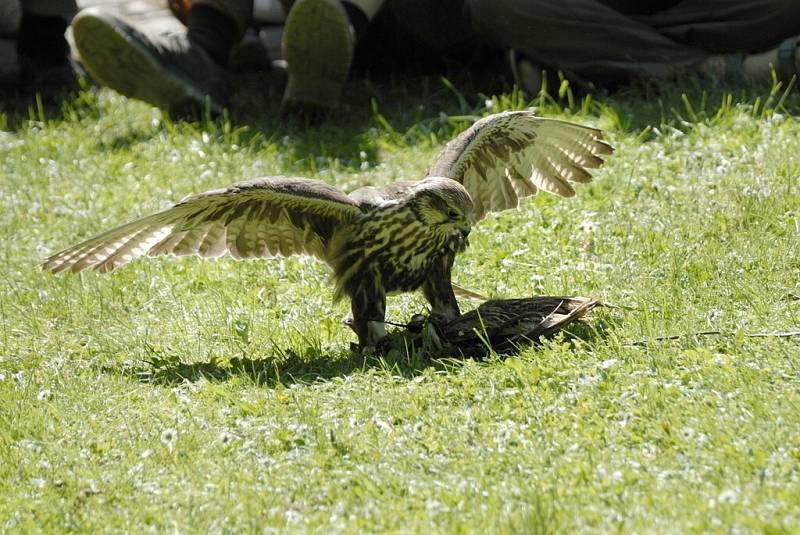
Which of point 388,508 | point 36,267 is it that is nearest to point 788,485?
point 388,508

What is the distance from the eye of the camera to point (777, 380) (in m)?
3.84

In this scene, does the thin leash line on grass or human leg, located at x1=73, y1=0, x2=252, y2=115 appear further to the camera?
human leg, located at x1=73, y1=0, x2=252, y2=115

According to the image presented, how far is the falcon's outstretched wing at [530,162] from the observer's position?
17.0 feet

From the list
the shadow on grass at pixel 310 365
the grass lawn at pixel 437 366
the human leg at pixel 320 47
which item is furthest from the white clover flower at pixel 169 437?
the human leg at pixel 320 47

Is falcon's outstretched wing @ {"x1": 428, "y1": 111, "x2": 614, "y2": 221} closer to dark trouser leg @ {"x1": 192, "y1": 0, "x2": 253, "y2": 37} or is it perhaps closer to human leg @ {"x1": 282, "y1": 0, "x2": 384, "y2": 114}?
human leg @ {"x1": 282, "y1": 0, "x2": 384, "y2": 114}

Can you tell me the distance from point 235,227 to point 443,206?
85 cm

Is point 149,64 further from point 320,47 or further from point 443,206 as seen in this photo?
point 443,206

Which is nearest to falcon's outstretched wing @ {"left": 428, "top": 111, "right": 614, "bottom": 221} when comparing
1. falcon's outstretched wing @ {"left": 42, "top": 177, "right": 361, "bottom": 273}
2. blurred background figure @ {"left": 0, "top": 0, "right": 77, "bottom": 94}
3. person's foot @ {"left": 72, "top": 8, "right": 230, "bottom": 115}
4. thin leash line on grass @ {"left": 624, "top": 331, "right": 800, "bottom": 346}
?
falcon's outstretched wing @ {"left": 42, "top": 177, "right": 361, "bottom": 273}

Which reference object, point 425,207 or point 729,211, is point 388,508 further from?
point 729,211

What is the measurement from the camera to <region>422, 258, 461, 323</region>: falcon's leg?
15.1 feet

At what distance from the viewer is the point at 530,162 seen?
208 inches

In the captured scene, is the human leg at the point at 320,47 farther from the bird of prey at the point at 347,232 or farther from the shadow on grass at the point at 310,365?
the shadow on grass at the point at 310,365

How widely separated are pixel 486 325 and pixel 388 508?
1.18 metres

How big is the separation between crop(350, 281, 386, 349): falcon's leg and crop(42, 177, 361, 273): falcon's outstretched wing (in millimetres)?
279
